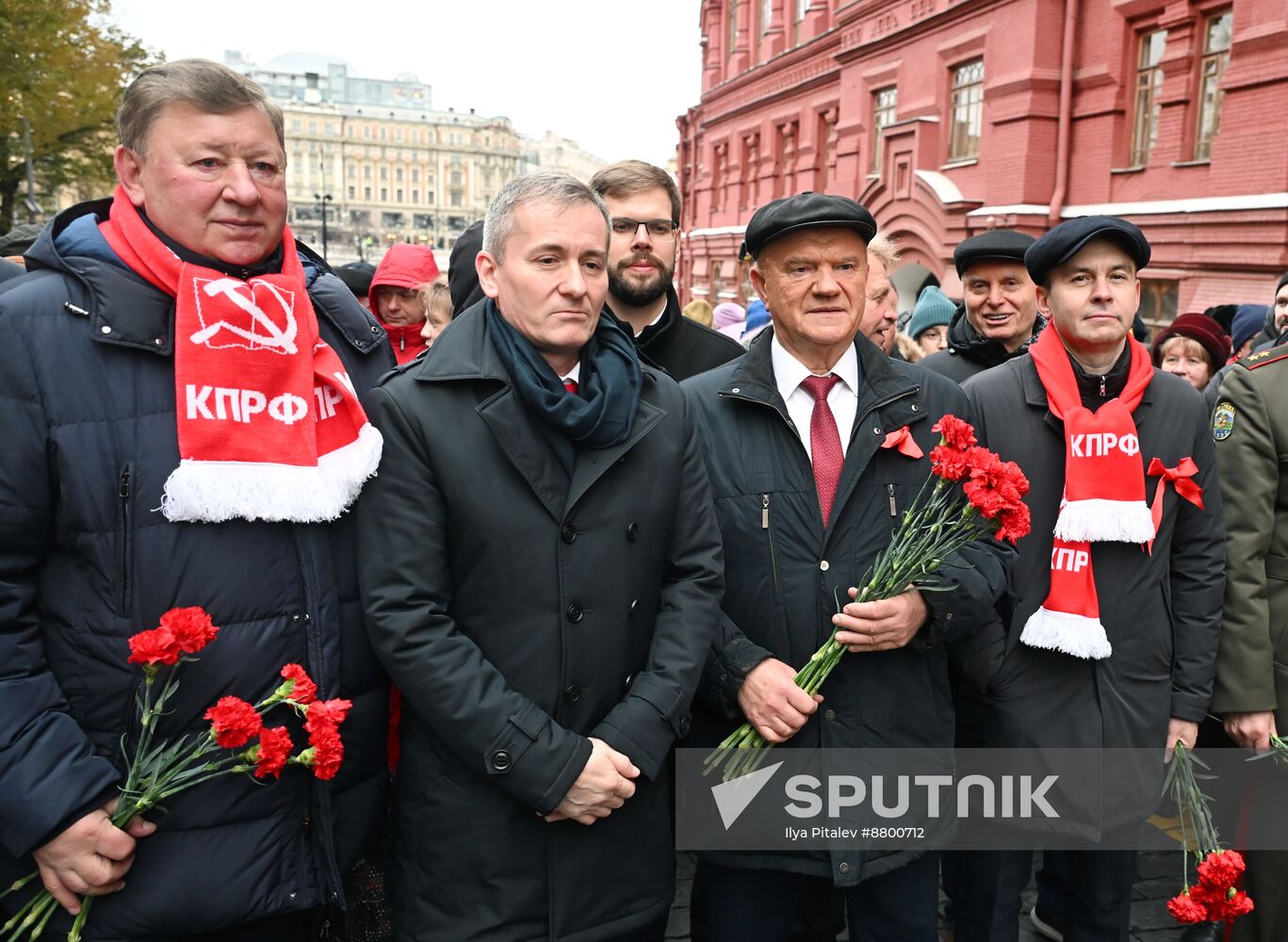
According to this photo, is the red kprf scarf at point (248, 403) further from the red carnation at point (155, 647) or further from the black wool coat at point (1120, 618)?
the black wool coat at point (1120, 618)

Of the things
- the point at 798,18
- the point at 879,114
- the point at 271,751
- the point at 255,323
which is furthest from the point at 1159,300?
the point at 798,18

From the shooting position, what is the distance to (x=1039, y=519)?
9.88ft

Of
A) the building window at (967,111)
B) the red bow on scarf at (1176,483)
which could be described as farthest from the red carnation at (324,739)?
the building window at (967,111)

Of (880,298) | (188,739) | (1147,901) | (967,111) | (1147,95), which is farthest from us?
(967,111)

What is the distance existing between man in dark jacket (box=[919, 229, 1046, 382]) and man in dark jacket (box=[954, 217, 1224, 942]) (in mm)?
1071

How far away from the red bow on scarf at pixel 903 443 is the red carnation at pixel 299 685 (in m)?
1.58

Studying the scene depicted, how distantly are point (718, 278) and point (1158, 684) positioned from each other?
72.1 ft

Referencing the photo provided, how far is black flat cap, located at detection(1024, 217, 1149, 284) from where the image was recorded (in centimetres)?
297

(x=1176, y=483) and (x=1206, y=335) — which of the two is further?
(x=1206, y=335)

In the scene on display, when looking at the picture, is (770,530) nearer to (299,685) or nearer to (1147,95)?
(299,685)

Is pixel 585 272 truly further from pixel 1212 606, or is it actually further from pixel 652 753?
pixel 1212 606

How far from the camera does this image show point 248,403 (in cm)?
217

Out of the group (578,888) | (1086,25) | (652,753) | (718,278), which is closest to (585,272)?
(652,753)

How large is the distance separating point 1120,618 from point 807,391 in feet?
3.95
